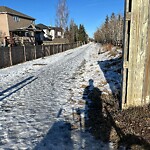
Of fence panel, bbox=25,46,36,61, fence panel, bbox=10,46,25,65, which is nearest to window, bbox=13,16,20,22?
fence panel, bbox=25,46,36,61

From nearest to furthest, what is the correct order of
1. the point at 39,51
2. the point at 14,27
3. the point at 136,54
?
1. the point at 136,54
2. the point at 39,51
3. the point at 14,27

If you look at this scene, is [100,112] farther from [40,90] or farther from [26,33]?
[26,33]

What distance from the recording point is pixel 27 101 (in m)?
5.91

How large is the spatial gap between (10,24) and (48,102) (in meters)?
38.8

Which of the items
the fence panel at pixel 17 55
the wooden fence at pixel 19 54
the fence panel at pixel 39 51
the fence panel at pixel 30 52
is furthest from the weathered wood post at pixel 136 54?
the fence panel at pixel 39 51

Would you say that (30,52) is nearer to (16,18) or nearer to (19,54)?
(19,54)

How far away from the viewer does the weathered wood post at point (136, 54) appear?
13.7 ft

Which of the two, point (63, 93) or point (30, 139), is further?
point (63, 93)

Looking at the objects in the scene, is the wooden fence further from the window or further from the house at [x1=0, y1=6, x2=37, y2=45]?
the window

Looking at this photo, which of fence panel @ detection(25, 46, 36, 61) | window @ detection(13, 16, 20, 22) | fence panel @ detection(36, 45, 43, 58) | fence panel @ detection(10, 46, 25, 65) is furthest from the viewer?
window @ detection(13, 16, 20, 22)

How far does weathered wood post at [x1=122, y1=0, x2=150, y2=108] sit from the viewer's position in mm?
4164

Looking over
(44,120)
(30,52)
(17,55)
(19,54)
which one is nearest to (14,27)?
(30,52)

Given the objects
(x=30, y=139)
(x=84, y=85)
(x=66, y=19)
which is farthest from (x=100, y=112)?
(x=66, y=19)

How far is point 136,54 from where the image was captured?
433 cm
